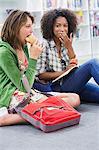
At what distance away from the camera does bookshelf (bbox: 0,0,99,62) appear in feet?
13.3

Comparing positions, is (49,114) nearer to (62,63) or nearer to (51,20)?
(62,63)

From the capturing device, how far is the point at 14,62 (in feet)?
5.77

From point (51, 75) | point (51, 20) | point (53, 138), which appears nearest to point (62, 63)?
point (51, 75)

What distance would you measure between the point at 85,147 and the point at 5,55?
0.71 metres

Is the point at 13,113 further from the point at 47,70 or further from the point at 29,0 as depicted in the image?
the point at 29,0

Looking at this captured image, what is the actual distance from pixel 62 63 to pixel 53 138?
29.1 inches

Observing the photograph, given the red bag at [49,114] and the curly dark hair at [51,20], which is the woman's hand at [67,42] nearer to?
the curly dark hair at [51,20]

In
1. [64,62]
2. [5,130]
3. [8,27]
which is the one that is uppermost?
[8,27]

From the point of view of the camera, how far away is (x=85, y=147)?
138 centimetres

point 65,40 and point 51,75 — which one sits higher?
point 65,40

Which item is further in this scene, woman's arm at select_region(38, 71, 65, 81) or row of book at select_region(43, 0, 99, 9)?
row of book at select_region(43, 0, 99, 9)

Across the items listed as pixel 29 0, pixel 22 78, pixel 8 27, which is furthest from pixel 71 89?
pixel 29 0

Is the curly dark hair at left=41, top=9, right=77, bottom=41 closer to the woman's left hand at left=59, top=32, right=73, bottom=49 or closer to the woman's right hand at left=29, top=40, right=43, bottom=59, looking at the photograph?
the woman's left hand at left=59, top=32, right=73, bottom=49

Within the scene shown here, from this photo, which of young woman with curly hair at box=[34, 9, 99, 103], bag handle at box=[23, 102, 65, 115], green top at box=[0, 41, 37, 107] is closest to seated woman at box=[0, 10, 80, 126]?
green top at box=[0, 41, 37, 107]
